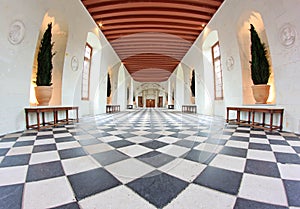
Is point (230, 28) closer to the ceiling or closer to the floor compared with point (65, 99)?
closer to the ceiling

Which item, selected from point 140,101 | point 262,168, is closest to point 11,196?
point 262,168

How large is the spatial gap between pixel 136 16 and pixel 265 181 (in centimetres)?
540

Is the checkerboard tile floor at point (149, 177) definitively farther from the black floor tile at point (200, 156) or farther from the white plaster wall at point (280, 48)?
the white plaster wall at point (280, 48)

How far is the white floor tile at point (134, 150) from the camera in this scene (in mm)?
1529

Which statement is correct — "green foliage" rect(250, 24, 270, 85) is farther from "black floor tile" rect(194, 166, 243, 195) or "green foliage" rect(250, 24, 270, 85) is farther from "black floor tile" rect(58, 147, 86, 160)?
"black floor tile" rect(58, 147, 86, 160)

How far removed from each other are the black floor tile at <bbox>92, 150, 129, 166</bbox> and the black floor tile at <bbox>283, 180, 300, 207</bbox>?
119cm

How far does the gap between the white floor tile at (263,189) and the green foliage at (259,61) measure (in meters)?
3.17

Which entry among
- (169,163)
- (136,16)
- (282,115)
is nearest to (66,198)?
(169,163)

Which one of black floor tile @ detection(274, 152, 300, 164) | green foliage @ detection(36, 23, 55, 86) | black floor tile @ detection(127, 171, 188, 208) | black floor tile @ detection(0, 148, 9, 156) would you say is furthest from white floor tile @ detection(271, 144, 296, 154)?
green foliage @ detection(36, 23, 55, 86)

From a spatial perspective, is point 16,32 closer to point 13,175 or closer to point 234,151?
point 13,175

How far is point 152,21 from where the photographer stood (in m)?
5.17

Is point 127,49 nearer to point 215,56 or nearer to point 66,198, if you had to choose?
point 215,56

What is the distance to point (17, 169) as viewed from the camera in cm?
114

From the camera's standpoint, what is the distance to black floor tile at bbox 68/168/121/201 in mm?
853
